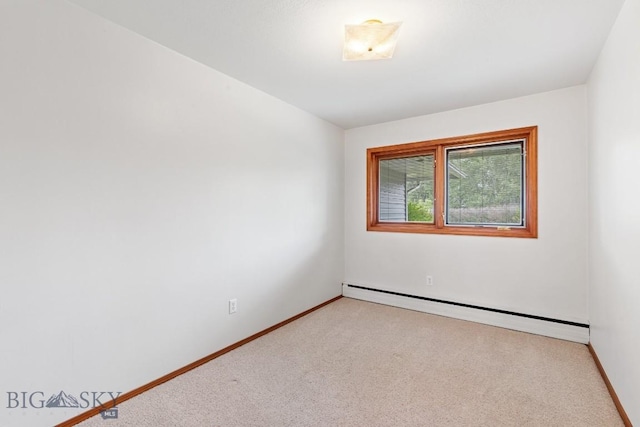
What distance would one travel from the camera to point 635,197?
1496 mm

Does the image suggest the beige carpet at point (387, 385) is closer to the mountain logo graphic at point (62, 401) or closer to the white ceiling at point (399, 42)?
the mountain logo graphic at point (62, 401)

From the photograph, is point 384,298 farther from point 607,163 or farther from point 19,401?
point 19,401

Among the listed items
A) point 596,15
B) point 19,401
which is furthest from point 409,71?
point 19,401

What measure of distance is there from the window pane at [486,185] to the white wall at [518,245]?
216 mm

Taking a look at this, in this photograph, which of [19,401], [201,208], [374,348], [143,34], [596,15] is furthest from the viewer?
[374,348]

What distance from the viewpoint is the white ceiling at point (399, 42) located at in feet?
5.43

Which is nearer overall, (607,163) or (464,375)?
(607,163)

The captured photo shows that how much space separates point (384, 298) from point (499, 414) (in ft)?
6.69

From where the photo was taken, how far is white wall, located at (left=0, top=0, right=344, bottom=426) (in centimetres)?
147

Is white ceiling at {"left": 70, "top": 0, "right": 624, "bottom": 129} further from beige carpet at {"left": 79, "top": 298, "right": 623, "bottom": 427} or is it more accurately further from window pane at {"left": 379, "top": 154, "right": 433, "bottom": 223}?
beige carpet at {"left": 79, "top": 298, "right": 623, "bottom": 427}

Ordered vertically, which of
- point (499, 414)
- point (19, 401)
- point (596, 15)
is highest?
point (596, 15)

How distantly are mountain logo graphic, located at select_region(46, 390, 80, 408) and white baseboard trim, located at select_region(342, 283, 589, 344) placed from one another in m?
2.97

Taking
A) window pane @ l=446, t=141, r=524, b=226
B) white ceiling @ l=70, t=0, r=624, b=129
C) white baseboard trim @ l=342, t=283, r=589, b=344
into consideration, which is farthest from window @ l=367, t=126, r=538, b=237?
white baseboard trim @ l=342, t=283, r=589, b=344

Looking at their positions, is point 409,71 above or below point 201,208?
above
